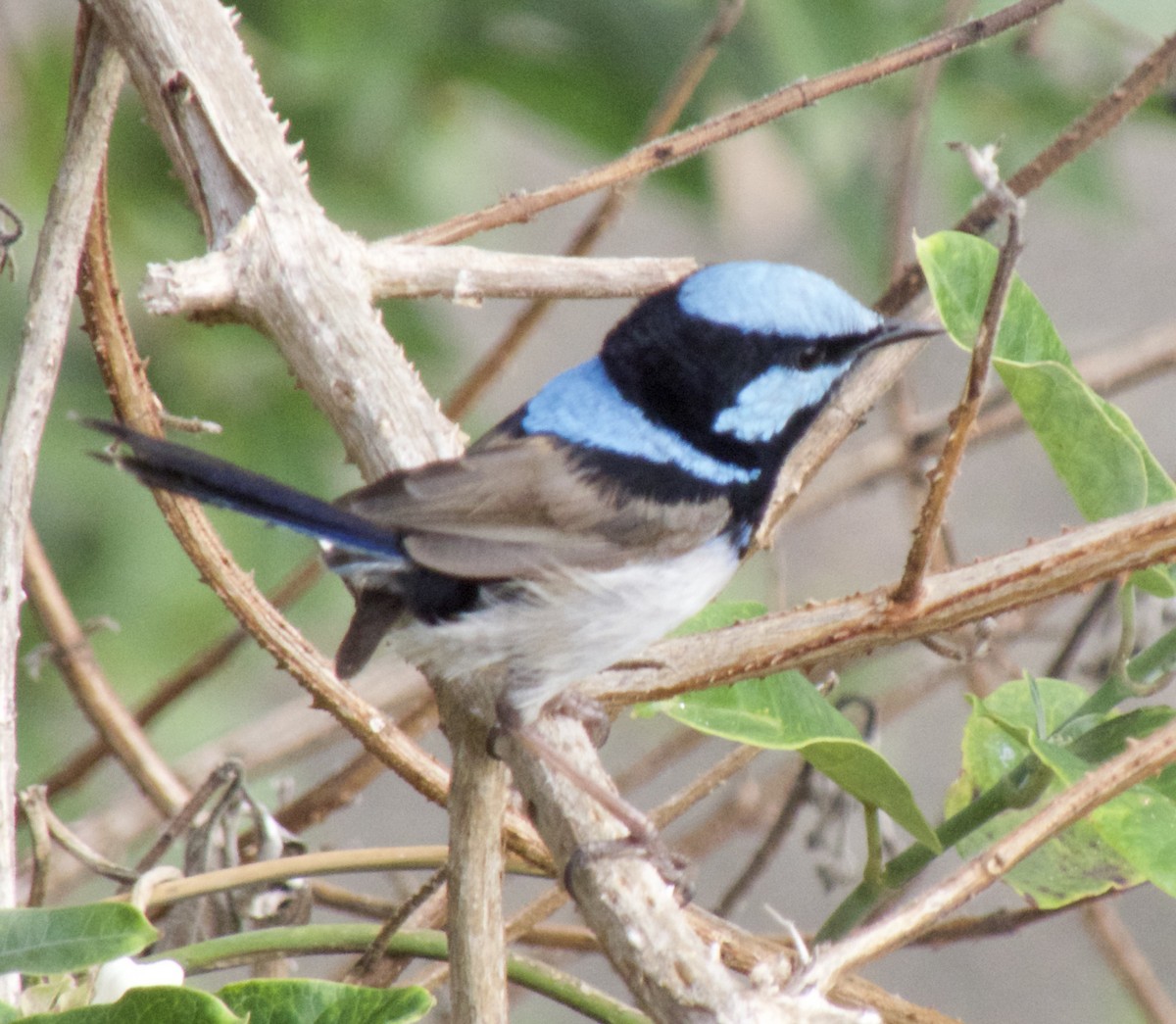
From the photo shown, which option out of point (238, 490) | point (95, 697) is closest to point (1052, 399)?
point (238, 490)

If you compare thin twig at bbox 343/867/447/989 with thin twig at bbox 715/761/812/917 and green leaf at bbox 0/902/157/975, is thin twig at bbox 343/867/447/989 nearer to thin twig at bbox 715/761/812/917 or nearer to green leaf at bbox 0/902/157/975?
green leaf at bbox 0/902/157/975

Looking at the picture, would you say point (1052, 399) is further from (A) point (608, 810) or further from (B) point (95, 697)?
(B) point (95, 697)

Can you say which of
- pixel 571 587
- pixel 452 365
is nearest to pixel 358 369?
pixel 571 587

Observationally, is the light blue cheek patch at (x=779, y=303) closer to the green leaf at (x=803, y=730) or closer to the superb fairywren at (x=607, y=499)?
the superb fairywren at (x=607, y=499)

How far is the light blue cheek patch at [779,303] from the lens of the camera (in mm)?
1957

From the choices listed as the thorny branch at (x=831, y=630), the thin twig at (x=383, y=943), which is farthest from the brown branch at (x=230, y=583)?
the thin twig at (x=383, y=943)

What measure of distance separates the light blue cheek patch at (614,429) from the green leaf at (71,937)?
0.92 metres

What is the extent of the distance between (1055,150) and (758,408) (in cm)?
59

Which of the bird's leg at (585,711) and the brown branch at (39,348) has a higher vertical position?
the brown branch at (39,348)

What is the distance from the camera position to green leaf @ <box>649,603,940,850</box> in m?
1.62

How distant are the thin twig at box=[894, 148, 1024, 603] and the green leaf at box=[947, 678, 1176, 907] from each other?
0.65 feet

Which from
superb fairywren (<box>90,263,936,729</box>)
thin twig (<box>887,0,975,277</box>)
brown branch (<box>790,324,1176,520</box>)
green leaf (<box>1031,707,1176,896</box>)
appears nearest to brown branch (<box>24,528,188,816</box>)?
superb fairywren (<box>90,263,936,729</box>)

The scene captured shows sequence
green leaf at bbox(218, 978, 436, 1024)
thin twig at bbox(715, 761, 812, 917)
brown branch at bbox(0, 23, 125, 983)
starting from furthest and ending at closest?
thin twig at bbox(715, 761, 812, 917)
brown branch at bbox(0, 23, 125, 983)
green leaf at bbox(218, 978, 436, 1024)

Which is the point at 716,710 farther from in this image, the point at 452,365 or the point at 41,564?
the point at 452,365
